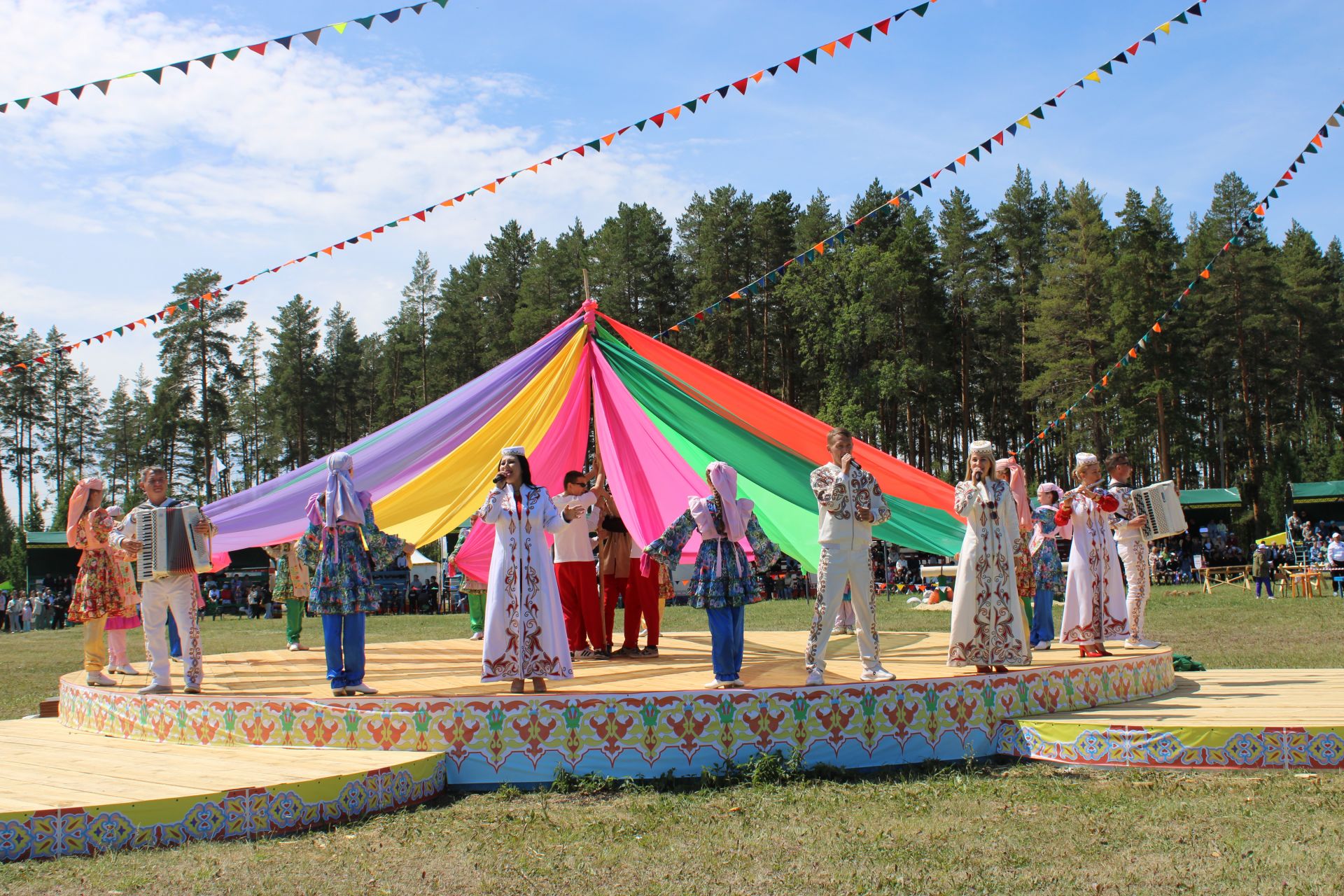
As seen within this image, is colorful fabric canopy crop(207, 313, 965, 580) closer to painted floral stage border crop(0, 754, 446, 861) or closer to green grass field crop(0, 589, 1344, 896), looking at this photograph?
green grass field crop(0, 589, 1344, 896)

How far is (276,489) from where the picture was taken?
7.48 meters

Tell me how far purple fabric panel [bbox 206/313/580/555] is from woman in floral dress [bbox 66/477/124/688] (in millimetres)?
894

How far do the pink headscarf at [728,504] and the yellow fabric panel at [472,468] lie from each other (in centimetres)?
251

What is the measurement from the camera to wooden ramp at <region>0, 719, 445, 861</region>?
14.1ft

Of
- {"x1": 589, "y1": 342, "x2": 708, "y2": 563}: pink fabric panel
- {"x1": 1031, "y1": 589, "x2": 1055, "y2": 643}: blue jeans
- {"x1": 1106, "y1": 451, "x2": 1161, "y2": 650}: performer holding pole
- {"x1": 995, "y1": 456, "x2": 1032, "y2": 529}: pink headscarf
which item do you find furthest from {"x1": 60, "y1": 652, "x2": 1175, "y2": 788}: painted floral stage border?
{"x1": 589, "y1": 342, "x2": 708, "y2": 563}: pink fabric panel

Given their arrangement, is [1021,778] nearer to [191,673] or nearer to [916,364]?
[191,673]

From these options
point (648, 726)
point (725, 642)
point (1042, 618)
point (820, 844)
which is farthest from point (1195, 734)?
point (1042, 618)

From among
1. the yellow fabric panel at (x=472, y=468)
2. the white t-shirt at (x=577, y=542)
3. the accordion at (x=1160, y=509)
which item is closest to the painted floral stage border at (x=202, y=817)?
the yellow fabric panel at (x=472, y=468)

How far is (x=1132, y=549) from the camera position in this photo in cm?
779

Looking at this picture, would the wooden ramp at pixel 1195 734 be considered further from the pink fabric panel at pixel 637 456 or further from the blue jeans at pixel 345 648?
the blue jeans at pixel 345 648

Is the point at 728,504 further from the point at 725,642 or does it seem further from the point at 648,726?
the point at 648,726

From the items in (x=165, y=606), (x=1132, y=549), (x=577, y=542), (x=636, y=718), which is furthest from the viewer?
(x=1132, y=549)

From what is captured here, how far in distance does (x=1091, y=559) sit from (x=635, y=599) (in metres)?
3.20

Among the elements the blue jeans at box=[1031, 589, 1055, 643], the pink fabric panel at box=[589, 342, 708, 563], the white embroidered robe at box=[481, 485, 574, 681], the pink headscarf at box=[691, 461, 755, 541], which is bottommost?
the blue jeans at box=[1031, 589, 1055, 643]
